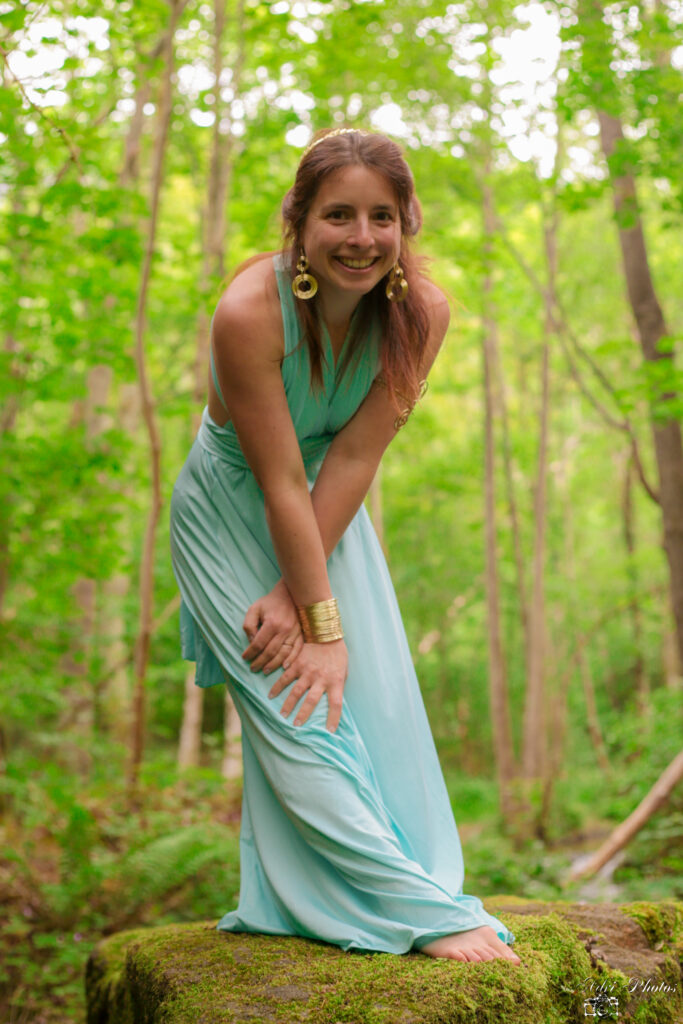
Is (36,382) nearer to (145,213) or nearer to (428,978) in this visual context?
(145,213)

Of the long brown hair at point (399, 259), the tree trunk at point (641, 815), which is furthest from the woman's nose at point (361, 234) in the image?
the tree trunk at point (641, 815)

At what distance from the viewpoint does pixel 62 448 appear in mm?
5648

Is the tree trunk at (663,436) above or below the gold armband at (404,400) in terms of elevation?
above

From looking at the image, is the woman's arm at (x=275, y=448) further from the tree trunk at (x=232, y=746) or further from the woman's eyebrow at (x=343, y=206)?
the tree trunk at (x=232, y=746)

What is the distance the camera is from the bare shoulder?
2.18 m

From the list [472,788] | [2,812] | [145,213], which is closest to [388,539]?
[472,788]

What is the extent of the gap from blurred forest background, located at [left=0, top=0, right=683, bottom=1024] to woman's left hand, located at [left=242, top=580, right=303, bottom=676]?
36.3 inches

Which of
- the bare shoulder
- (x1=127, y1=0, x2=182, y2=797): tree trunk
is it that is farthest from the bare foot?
(x1=127, y1=0, x2=182, y2=797): tree trunk

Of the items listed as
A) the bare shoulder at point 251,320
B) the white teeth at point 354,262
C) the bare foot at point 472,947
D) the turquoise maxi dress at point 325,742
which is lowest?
the bare foot at point 472,947

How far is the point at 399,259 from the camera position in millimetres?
2355

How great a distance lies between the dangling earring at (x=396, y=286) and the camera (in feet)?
7.59

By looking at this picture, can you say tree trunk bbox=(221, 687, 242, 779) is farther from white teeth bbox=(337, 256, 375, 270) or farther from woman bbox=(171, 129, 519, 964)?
white teeth bbox=(337, 256, 375, 270)

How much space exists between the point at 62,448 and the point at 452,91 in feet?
22.8

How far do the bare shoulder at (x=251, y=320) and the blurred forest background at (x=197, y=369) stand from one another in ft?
1.18
